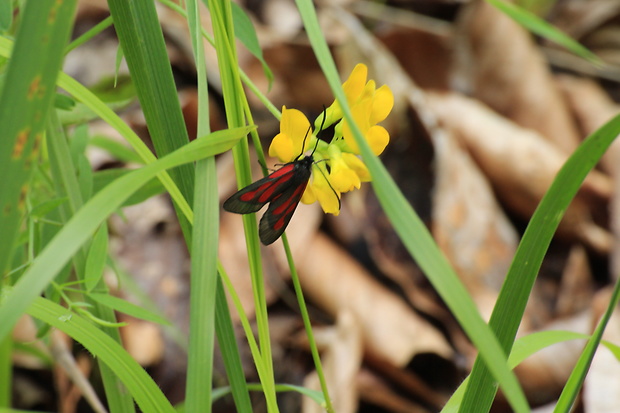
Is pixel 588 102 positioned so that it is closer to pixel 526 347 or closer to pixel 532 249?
pixel 526 347

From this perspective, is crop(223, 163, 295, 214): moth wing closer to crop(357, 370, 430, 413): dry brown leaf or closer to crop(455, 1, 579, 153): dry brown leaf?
crop(357, 370, 430, 413): dry brown leaf

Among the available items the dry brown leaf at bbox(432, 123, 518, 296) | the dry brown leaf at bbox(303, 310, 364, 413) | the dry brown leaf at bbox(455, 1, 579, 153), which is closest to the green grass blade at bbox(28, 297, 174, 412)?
the dry brown leaf at bbox(303, 310, 364, 413)

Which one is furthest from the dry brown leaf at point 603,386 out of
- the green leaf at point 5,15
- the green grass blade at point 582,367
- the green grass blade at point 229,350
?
the green leaf at point 5,15

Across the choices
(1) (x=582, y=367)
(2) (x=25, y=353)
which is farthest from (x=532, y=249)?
(2) (x=25, y=353)

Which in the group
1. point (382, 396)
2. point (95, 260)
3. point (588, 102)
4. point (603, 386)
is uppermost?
point (588, 102)

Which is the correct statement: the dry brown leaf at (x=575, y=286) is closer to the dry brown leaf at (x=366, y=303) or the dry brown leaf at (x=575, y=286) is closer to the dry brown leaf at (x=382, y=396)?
the dry brown leaf at (x=366, y=303)

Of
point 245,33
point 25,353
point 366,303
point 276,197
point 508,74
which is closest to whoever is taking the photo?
point 276,197

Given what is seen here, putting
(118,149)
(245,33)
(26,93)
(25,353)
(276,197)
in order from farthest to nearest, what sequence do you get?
(25,353) → (118,149) → (245,33) → (276,197) → (26,93)

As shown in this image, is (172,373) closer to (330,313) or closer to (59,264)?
(330,313)

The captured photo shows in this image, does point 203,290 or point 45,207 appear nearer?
point 203,290
